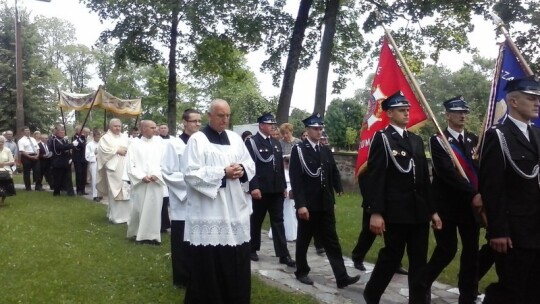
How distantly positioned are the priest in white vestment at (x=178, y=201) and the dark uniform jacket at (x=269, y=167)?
1621 mm

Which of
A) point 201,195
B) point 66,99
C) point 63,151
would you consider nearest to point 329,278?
point 201,195

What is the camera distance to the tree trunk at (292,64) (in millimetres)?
15953

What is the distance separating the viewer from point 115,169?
11.3m

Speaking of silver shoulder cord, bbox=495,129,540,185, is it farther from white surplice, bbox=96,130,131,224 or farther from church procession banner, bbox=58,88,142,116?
church procession banner, bbox=58,88,142,116

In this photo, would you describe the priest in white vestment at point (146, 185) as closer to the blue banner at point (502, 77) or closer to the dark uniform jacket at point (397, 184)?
the dark uniform jacket at point (397, 184)

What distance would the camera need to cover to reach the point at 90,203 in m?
13.2

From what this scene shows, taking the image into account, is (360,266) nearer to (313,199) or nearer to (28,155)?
(313,199)

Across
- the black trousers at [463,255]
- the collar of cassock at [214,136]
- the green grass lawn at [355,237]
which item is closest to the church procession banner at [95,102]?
the green grass lawn at [355,237]

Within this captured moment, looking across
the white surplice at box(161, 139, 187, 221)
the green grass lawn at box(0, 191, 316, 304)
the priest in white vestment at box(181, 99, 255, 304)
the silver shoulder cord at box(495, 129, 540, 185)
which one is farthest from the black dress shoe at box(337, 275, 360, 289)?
the silver shoulder cord at box(495, 129, 540, 185)

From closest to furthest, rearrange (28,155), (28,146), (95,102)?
(28,155) < (28,146) < (95,102)

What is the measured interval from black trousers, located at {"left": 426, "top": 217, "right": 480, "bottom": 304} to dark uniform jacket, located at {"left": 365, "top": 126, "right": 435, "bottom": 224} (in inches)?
23.9

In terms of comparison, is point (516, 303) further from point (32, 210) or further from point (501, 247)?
point (32, 210)

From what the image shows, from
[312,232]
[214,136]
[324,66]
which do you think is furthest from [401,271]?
[324,66]

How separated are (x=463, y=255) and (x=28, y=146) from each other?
14565mm
